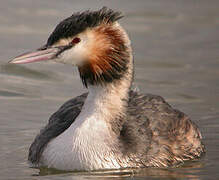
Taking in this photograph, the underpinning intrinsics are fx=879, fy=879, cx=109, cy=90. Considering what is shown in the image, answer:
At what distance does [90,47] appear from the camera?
33.7ft

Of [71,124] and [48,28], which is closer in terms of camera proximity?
[71,124]

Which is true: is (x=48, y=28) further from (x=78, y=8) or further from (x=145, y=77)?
(x=145, y=77)

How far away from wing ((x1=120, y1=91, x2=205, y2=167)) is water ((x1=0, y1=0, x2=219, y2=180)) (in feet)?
0.62

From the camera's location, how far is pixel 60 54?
33.3ft

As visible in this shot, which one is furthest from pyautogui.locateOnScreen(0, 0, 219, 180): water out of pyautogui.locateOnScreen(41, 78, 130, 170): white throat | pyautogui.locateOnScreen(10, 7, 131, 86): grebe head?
pyautogui.locateOnScreen(10, 7, 131, 86): grebe head

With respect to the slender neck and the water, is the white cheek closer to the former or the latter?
the slender neck

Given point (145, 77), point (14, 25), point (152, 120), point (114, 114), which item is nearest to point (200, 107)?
point (145, 77)

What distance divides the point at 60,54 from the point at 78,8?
28.7 ft

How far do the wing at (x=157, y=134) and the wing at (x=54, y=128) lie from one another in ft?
2.39

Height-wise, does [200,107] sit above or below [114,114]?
below

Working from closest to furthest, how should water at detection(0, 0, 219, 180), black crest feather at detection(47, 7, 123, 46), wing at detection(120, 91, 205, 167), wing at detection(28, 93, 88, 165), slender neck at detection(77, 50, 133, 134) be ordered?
black crest feather at detection(47, 7, 123, 46) < slender neck at detection(77, 50, 133, 134) < wing at detection(120, 91, 205, 167) < wing at detection(28, 93, 88, 165) < water at detection(0, 0, 219, 180)

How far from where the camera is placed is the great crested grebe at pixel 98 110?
10.2 m

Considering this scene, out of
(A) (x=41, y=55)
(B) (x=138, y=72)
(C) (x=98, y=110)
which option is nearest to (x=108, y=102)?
(C) (x=98, y=110)

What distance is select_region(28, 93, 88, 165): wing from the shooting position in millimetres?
10906
